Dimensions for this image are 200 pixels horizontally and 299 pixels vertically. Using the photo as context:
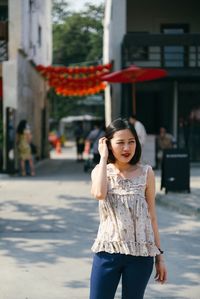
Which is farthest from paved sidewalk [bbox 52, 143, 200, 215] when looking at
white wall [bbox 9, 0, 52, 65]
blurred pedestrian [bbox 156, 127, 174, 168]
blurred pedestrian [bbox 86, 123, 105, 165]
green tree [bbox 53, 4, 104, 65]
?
green tree [bbox 53, 4, 104, 65]

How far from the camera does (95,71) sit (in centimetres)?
2169

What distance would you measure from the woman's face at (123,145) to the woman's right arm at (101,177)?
0.23 ft

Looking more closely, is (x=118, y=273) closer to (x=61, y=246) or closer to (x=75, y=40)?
(x=61, y=246)

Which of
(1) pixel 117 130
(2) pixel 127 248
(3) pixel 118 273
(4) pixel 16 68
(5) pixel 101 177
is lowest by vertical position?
(3) pixel 118 273

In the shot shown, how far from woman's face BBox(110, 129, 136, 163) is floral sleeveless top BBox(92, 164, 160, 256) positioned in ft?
0.40

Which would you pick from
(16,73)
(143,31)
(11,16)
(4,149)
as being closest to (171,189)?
(4,149)

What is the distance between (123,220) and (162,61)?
1698 centimetres

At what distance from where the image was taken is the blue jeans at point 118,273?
327 centimetres

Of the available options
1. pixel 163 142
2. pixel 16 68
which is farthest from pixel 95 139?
pixel 16 68

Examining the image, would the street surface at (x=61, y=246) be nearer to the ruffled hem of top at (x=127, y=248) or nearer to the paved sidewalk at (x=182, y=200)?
the paved sidewalk at (x=182, y=200)

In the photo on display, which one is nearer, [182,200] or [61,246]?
[61,246]

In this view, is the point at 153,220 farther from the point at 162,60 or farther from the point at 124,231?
the point at 162,60

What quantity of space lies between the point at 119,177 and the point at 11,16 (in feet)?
52.0

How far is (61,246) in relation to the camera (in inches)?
294
